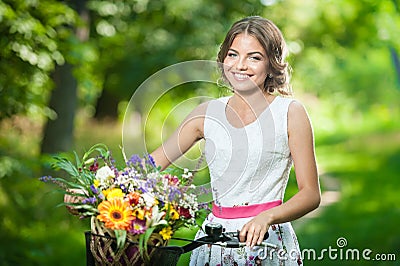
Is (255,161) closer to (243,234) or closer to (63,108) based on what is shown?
(243,234)

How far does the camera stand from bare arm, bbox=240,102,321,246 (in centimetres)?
A: 199

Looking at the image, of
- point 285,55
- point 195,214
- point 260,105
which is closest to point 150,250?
point 195,214

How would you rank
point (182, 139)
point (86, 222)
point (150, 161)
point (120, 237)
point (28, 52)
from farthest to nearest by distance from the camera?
point (86, 222)
point (28, 52)
point (182, 139)
point (150, 161)
point (120, 237)

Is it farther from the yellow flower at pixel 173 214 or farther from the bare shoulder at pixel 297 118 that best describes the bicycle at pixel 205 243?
the bare shoulder at pixel 297 118

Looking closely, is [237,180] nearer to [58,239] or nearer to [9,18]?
[9,18]

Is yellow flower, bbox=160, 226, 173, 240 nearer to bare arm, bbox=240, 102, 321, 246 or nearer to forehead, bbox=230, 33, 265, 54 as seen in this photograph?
bare arm, bbox=240, 102, 321, 246

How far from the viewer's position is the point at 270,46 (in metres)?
2.25

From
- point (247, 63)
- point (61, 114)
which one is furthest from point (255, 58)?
point (61, 114)

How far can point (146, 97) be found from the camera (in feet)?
7.43

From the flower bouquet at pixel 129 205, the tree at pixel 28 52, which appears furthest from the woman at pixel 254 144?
the tree at pixel 28 52

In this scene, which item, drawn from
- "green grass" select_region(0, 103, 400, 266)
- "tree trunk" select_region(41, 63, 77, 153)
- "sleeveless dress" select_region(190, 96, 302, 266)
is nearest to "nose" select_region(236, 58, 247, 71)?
"sleeveless dress" select_region(190, 96, 302, 266)

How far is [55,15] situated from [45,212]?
2162 millimetres

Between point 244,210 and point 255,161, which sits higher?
point 255,161

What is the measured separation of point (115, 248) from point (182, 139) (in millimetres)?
503
